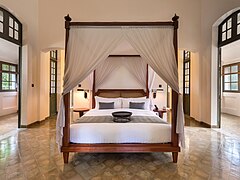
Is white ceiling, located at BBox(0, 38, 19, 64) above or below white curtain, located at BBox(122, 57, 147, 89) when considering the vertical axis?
above

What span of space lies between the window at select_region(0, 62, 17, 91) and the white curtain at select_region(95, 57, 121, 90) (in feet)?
15.4

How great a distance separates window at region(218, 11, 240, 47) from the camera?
5.14m

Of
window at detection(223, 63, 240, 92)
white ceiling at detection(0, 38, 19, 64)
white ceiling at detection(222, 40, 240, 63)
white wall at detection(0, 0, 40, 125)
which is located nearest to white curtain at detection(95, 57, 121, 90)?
white wall at detection(0, 0, 40, 125)

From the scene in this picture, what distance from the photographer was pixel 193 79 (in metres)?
6.98

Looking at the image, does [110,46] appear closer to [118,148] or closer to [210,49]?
[118,148]

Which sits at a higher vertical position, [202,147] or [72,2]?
[72,2]

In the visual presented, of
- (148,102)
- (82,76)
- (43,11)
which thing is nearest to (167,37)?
(82,76)

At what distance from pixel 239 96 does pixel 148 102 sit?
16.3ft

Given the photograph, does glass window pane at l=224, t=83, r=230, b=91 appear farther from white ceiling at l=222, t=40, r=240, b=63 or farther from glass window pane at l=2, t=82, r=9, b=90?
glass window pane at l=2, t=82, r=9, b=90

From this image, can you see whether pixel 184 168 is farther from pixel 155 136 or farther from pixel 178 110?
pixel 178 110

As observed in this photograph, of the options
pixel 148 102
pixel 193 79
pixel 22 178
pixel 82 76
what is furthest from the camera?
pixel 193 79

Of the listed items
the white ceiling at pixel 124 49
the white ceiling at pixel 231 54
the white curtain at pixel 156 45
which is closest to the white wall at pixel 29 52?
the white ceiling at pixel 124 49

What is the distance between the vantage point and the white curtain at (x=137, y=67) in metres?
6.36

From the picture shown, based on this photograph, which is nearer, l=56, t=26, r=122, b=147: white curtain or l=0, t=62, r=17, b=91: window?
l=56, t=26, r=122, b=147: white curtain
